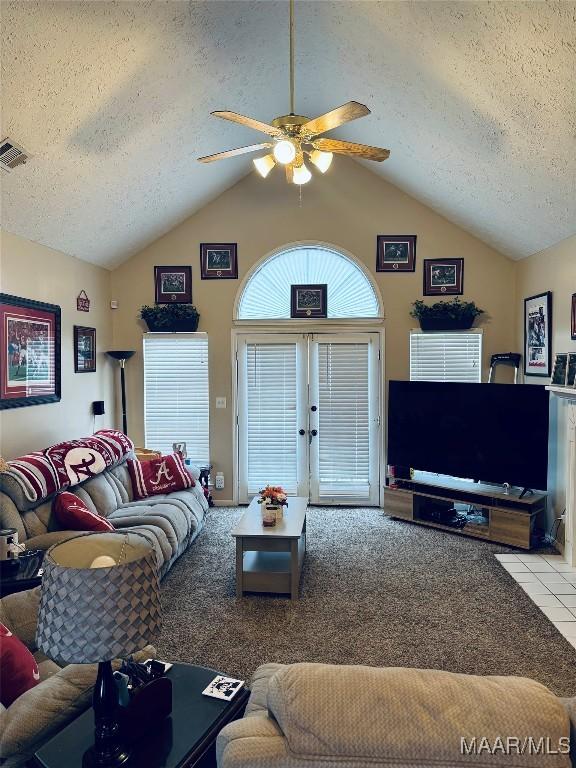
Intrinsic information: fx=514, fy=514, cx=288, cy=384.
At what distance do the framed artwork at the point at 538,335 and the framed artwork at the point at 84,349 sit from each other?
4.64m

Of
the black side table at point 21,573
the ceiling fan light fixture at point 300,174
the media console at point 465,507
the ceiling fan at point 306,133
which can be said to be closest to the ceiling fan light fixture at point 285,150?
the ceiling fan at point 306,133

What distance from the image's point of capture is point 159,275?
6098 mm

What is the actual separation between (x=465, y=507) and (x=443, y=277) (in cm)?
260

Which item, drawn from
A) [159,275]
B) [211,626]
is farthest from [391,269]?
[211,626]

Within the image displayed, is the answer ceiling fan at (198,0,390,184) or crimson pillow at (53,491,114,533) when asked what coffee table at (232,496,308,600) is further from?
ceiling fan at (198,0,390,184)

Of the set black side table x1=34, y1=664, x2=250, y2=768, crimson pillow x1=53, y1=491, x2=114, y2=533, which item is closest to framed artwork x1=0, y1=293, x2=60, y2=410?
crimson pillow x1=53, y1=491, x2=114, y2=533

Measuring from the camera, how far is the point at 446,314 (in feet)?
18.6

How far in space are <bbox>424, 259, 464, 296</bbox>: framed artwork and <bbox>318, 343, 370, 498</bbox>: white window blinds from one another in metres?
1.01

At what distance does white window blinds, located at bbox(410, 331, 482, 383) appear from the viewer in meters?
5.82

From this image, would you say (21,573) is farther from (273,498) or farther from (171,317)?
(171,317)

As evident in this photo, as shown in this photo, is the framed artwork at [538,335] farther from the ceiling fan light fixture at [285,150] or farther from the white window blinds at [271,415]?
the ceiling fan light fixture at [285,150]

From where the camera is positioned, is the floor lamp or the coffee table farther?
the floor lamp

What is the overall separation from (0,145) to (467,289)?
4.67 metres

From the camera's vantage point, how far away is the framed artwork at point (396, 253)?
589 cm
